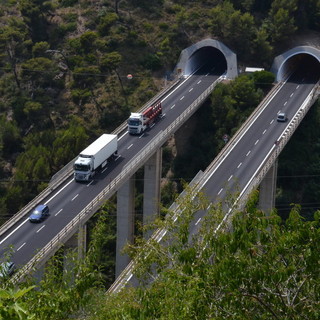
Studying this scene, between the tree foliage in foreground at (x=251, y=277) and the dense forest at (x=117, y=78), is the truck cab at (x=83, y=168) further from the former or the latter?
the tree foliage in foreground at (x=251, y=277)

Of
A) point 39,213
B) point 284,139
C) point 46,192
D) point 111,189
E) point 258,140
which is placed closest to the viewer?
point 39,213

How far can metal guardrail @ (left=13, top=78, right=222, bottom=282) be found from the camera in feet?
159

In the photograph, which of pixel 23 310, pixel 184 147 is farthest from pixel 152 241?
pixel 184 147

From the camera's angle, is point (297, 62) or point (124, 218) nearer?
point (124, 218)

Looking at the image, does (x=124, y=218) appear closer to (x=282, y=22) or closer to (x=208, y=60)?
(x=208, y=60)

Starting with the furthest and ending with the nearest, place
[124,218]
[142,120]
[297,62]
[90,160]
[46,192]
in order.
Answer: [297,62]
[142,120]
[124,218]
[90,160]
[46,192]

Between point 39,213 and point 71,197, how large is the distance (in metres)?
4.69

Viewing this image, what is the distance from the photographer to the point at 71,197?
58.9 m

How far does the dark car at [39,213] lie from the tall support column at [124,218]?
409 inches

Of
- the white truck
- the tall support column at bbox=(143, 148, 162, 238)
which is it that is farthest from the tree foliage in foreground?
A: the tall support column at bbox=(143, 148, 162, 238)

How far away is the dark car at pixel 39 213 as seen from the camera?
179 ft

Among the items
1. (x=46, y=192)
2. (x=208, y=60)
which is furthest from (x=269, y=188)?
(x=208, y=60)

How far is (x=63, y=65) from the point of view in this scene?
302ft

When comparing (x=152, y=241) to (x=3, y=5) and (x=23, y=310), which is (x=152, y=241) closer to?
(x=23, y=310)
